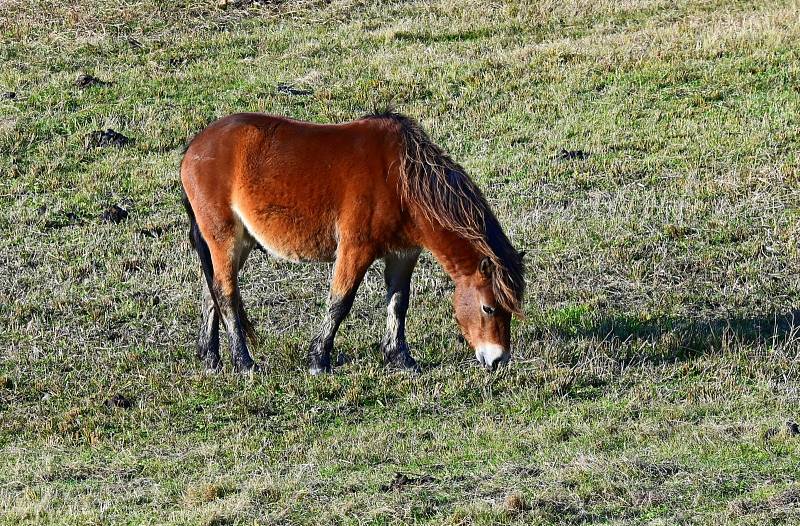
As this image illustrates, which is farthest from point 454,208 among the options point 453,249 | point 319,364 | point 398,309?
point 319,364

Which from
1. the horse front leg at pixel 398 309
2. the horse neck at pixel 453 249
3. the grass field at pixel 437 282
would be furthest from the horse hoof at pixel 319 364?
the horse neck at pixel 453 249

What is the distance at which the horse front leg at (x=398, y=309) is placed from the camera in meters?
9.90

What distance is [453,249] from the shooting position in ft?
30.9

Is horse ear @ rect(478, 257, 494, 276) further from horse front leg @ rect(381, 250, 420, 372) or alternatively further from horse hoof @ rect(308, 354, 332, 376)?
horse hoof @ rect(308, 354, 332, 376)

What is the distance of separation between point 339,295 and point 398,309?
0.56 metres

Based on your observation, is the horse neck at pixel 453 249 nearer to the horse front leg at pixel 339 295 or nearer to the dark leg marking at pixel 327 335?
the horse front leg at pixel 339 295

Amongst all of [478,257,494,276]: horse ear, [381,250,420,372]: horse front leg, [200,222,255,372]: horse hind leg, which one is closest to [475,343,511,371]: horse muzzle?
[478,257,494,276]: horse ear

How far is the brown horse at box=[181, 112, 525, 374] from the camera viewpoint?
9.31 metres

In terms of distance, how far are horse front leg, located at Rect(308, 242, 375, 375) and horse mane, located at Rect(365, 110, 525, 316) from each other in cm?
61

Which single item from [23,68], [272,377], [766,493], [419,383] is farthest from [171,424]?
[23,68]

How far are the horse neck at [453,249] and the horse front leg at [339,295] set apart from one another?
496mm

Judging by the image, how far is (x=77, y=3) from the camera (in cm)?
2220

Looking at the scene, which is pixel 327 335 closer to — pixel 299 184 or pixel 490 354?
pixel 299 184

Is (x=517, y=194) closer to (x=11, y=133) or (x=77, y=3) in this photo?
(x=11, y=133)
